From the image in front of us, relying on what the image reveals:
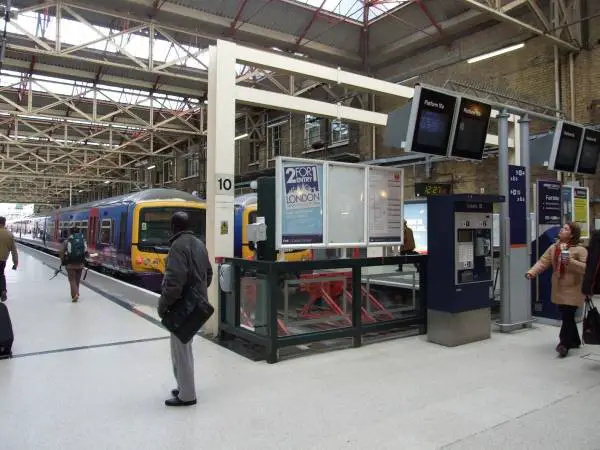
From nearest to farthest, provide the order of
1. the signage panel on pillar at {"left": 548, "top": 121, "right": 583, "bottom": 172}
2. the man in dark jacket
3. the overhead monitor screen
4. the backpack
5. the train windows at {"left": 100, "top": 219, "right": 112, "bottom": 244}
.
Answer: the man in dark jacket < the overhead monitor screen < the signage panel on pillar at {"left": 548, "top": 121, "right": 583, "bottom": 172} < the backpack < the train windows at {"left": 100, "top": 219, "right": 112, "bottom": 244}

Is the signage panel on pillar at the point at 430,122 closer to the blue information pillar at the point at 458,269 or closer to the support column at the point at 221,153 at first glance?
the blue information pillar at the point at 458,269

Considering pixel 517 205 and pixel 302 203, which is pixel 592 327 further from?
pixel 302 203

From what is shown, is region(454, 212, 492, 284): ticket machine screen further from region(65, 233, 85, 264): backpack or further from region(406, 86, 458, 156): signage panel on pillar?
region(65, 233, 85, 264): backpack

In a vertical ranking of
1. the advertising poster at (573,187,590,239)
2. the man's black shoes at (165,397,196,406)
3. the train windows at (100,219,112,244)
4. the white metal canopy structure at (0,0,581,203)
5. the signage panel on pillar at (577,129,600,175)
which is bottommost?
the man's black shoes at (165,397,196,406)

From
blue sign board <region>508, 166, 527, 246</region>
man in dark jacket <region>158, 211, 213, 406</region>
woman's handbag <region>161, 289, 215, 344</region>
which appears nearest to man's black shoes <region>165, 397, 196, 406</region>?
man in dark jacket <region>158, 211, 213, 406</region>

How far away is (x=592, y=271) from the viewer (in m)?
5.05

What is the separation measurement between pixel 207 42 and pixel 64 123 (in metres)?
10.4

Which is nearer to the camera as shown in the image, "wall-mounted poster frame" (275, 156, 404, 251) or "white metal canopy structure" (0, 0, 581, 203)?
"wall-mounted poster frame" (275, 156, 404, 251)

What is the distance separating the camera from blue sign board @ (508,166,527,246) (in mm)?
7070

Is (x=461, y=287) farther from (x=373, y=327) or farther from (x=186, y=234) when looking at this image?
(x=186, y=234)

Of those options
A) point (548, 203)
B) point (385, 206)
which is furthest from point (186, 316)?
point (548, 203)

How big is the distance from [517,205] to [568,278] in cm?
171

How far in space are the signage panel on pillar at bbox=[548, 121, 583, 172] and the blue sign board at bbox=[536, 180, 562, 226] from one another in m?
0.52

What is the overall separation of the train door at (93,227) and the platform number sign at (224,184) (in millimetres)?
11486
